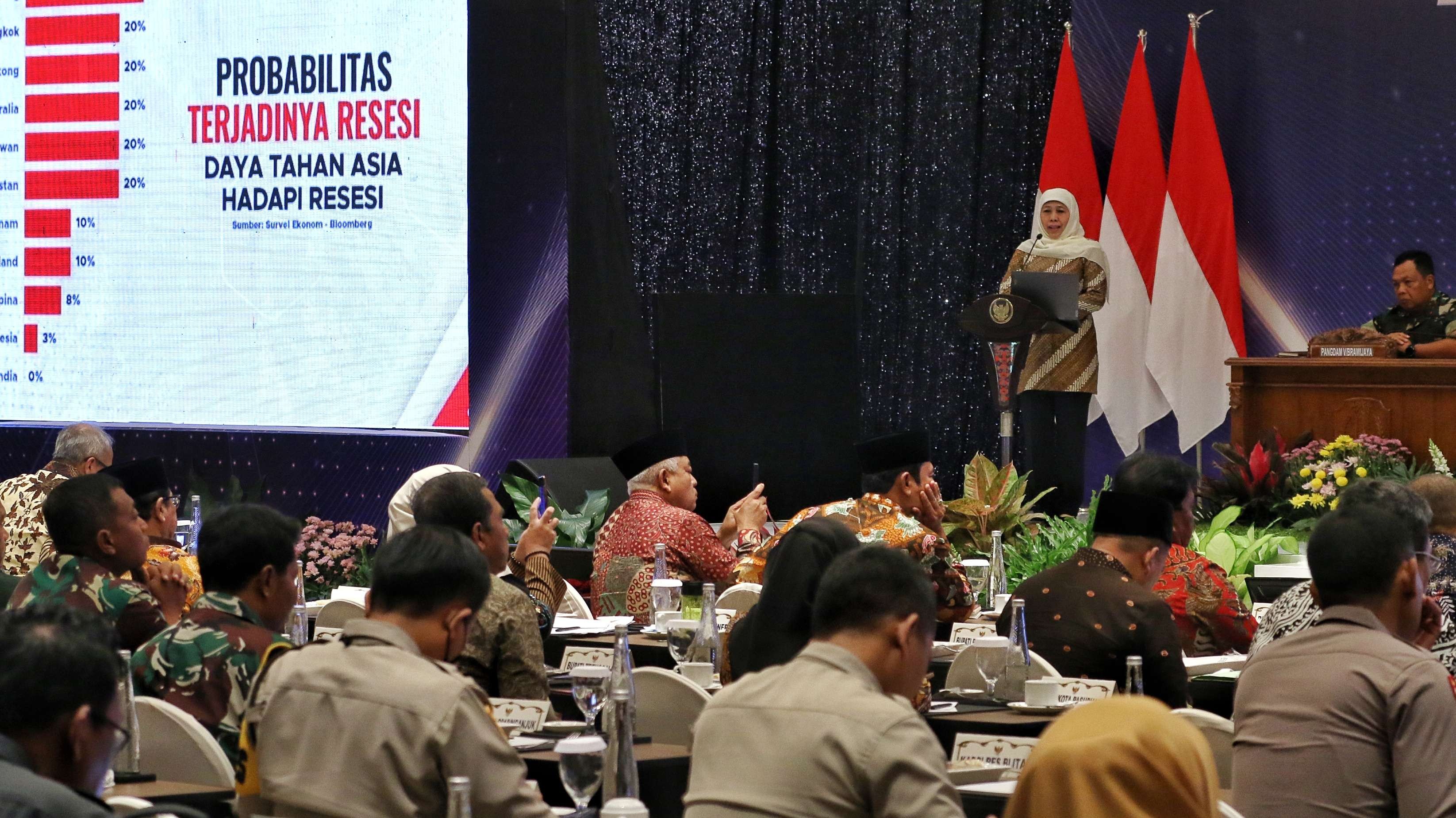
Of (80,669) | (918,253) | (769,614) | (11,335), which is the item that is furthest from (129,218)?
(80,669)

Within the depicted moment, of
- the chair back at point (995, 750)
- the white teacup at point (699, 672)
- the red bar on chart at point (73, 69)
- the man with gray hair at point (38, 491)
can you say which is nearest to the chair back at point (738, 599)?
the white teacup at point (699, 672)

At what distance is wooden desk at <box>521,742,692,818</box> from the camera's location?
3430 mm

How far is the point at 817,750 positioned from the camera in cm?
223

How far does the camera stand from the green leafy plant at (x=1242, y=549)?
6.91 meters

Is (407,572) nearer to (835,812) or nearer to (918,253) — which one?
(835,812)

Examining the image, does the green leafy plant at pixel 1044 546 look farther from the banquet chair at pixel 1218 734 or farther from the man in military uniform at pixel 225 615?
the man in military uniform at pixel 225 615

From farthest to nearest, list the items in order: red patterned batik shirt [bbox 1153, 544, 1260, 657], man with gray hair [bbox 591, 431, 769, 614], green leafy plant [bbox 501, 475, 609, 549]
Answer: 1. green leafy plant [bbox 501, 475, 609, 549]
2. man with gray hair [bbox 591, 431, 769, 614]
3. red patterned batik shirt [bbox 1153, 544, 1260, 657]

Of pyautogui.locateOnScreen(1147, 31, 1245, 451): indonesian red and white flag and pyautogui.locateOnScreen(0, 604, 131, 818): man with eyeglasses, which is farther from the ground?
pyautogui.locateOnScreen(1147, 31, 1245, 451): indonesian red and white flag

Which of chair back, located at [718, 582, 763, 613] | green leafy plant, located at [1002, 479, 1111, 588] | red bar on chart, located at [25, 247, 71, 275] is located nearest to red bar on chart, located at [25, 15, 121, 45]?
red bar on chart, located at [25, 247, 71, 275]

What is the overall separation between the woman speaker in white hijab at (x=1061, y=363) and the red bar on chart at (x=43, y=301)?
5.12m

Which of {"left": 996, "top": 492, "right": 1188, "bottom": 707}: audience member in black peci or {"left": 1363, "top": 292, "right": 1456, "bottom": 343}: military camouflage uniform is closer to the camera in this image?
{"left": 996, "top": 492, "right": 1188, "bottom": 707}: audience member in black peci

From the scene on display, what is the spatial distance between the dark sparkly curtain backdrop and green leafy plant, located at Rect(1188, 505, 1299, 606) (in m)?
3.05

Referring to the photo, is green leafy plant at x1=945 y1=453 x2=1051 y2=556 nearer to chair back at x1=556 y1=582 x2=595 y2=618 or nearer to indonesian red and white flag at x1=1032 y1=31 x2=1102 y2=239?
chair back at x1=556 y1=582 x2=595 y2=618

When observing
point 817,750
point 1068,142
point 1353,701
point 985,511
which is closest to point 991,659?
point 1353,701
